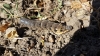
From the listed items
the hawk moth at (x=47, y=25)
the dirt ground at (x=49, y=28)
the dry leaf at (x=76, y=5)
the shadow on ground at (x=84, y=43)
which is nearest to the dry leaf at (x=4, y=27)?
the dirt ground at (x=49, y=28)

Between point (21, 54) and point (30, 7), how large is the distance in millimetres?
743

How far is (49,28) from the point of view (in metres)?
3.18

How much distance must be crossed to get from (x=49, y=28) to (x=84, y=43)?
0.47 metres

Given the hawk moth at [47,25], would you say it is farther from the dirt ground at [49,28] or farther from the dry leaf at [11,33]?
the dry leaf at [11,33]

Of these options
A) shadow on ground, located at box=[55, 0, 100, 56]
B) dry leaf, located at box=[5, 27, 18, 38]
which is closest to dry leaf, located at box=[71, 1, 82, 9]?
shadow on ground, located at box=[55, 0, 100, 56]

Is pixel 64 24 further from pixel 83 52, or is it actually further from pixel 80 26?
pixel 83 52

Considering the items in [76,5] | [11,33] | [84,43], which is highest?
[76,5]

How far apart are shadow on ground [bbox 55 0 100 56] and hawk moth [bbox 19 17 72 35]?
6.3 inches

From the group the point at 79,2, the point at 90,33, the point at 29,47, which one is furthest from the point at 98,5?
the point at 29,47

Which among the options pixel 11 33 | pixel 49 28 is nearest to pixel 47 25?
pixel 49 28

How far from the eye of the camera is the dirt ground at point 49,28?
2960mm

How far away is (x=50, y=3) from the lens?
3422mm

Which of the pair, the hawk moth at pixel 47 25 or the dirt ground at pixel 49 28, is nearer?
the dirt ground at pixel 49 28

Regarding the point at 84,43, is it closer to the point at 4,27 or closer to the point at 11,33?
the point at 11,33
